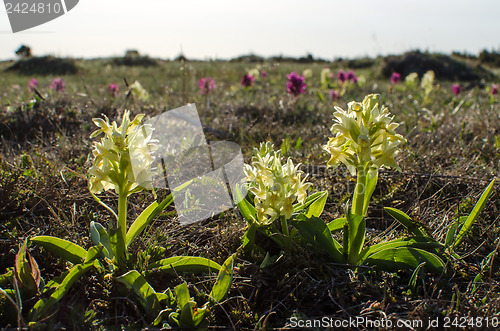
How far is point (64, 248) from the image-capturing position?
1794 mm

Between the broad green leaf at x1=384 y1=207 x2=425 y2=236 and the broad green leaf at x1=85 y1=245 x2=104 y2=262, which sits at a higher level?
the broad green leaf at x1=85 y1=245 x2=104 y2=262

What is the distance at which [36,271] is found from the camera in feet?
5.69

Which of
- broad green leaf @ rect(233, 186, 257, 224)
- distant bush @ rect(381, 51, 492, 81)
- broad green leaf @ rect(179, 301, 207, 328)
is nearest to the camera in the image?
broad green leaf @ rect(179, 301, 207, 328)

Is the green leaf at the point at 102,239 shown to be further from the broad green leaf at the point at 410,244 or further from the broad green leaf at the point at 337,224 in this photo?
the broad green leaf at the point at 410,244

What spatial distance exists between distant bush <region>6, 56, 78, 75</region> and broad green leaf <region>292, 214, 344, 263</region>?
13459mm

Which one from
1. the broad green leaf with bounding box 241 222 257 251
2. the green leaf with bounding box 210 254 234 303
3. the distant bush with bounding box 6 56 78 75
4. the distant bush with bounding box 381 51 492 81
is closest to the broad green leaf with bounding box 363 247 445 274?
the broad green leaf with bounding box 241 222 257 251

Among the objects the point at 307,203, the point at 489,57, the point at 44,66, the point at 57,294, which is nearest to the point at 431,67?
the point at 489,57

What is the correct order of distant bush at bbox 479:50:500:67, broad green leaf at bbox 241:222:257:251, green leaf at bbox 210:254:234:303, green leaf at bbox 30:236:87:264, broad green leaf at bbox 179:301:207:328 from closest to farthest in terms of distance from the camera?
broad green leaf at bbox 179:301:207:328 → green leaf at bbox 210:254:234:303 → green leaf at bbox 30:236:87:264 → broad green leaf at bbox 241:222:257:251 → distant bush at bbox 479:50:500:67

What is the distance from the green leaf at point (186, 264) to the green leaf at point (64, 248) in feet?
1.12

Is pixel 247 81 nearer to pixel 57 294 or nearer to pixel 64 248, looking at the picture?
pixel 64 248

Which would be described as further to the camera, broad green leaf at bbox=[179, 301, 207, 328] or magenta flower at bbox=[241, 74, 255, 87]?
magenta flower at bbox=[241, 74, 255, 87]

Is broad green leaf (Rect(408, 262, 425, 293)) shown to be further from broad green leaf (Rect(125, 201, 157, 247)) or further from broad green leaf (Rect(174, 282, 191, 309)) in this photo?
broad green leaf (Rect(125, 201, 157, 247))

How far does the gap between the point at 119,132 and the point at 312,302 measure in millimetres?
1209

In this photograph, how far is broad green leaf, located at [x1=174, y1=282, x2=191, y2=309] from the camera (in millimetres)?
1574
